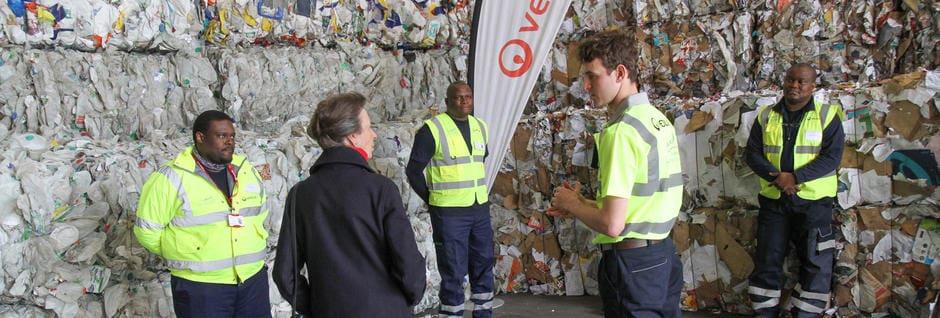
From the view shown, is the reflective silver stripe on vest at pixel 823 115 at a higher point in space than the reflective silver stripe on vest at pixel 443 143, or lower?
higher

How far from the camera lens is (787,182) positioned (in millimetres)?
3781

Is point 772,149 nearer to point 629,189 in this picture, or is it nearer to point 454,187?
point 454,187

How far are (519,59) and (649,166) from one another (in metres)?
2.39

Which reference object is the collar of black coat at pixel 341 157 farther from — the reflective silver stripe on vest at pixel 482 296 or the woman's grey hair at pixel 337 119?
the reflective silver stripe on vest at pixel 482 296

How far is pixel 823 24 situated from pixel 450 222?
104 inches

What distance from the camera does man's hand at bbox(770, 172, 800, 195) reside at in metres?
3.78

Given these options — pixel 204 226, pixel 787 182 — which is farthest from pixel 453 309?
pixel 787 182

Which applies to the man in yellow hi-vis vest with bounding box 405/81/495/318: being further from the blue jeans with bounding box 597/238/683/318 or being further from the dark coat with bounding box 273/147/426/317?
the dark coat with bounding box 273/147/426/317

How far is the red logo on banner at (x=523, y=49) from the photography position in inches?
172

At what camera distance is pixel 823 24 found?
432 centimetres

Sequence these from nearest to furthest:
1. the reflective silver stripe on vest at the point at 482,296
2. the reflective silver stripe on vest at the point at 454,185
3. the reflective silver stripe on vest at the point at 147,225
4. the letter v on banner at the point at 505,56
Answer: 1. the reflective silver stripe on vest at the point at 147,225
2. the reflective silver stripe on vest at the point at 454,185
3. the reflective silver stripe on vest at the point at 482,296
4. the letter v on banner at the point at 505,56

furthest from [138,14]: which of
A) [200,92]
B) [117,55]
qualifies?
[200,92]

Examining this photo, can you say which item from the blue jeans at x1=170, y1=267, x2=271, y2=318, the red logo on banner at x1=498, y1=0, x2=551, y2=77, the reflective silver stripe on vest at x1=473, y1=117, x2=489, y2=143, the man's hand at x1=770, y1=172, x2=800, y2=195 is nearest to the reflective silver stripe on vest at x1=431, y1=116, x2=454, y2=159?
the reflective silver stripe on vest at x1=473, y1=117, x2=489, y2=143

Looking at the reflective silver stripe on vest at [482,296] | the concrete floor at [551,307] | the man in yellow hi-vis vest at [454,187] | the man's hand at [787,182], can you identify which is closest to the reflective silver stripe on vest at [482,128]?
the man in yellow hi-vis vest at [454,187]
